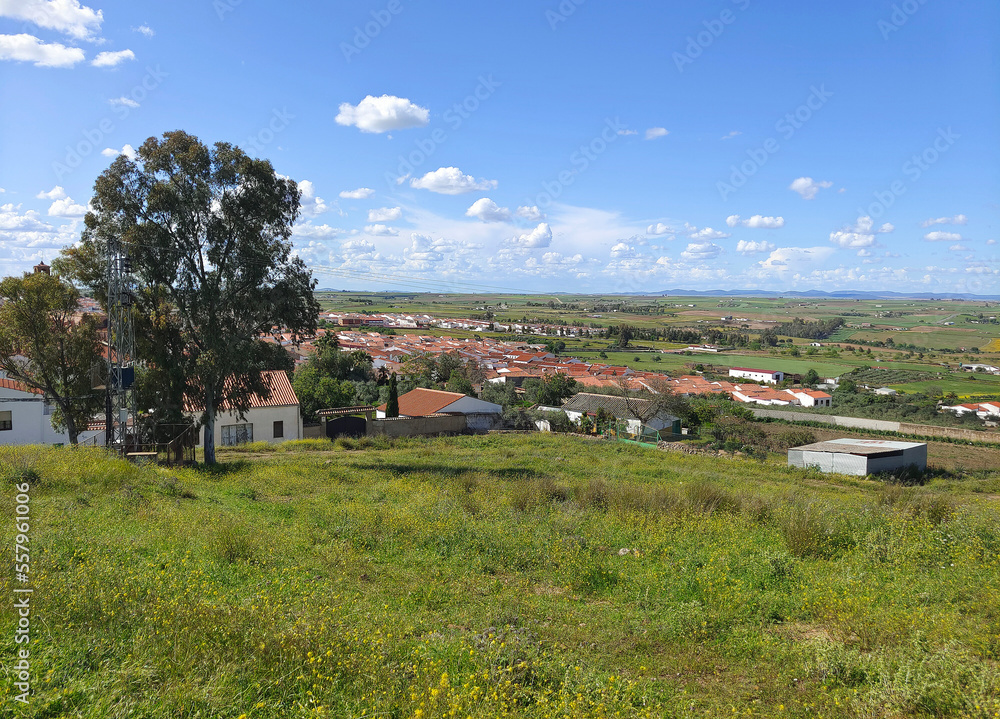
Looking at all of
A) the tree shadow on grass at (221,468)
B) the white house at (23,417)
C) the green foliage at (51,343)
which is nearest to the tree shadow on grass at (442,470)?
the tree shadow on grass at (221,468)

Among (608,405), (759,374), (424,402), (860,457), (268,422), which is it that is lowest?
(759,374)

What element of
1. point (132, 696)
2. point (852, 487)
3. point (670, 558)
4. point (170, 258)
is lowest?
point (852, 487)

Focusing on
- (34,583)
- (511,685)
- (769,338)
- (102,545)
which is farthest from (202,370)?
(769,338)

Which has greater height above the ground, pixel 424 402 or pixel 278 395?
pixel 278 395

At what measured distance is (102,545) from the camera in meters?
6.89

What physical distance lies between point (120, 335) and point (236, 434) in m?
12.9

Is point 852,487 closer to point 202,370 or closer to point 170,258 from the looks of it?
point 202,370

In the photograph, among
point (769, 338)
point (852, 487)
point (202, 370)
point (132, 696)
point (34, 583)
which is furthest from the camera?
point (769, 338)

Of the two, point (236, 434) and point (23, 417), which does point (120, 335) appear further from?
point (23, 417)

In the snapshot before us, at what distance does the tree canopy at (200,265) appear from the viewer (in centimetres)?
1786

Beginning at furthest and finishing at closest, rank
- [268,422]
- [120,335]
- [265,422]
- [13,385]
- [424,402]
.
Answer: [424,402] → [268,422] → [265,422] → [13,385] → [120,335]

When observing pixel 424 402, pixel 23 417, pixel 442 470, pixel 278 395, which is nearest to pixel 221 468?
pixel 442 470

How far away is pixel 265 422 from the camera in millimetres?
29172

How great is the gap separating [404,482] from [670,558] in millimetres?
8470
